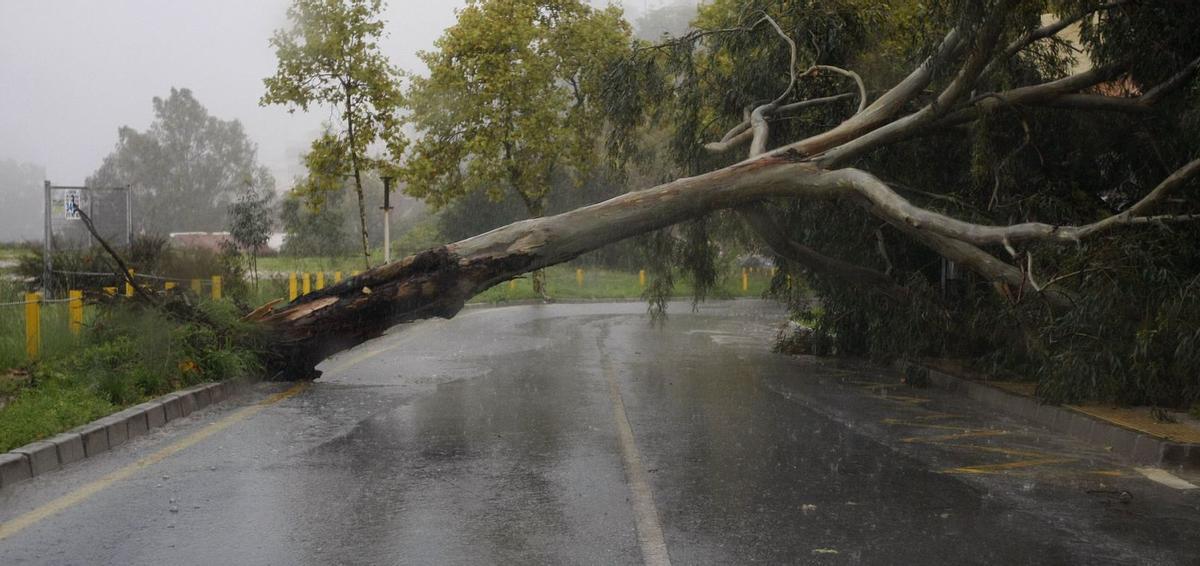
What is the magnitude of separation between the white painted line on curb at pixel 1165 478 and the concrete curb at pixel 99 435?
7.92 meters

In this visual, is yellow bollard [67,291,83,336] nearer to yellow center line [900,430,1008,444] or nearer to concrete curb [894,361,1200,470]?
yellow center line [900,430,1008,444]

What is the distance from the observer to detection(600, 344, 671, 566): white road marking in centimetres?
557

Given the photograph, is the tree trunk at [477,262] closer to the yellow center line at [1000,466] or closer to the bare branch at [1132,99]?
the bare branch at [1132,99]

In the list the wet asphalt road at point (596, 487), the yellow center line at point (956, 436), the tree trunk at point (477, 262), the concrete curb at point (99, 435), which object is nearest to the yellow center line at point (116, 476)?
the wet asphalt road at point (596, 487)

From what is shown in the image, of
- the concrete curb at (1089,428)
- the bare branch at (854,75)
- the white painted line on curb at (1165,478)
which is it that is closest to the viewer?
the white painted line on curb at (1165,478)

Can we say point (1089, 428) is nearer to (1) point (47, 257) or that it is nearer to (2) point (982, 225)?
(2) point (982, 225)

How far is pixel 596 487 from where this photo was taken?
7219mm

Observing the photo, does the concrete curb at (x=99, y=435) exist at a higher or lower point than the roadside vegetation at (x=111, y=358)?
lower

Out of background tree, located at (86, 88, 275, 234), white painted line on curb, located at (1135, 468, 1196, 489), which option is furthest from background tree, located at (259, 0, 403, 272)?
background tree, located at (86, 88, 275, 234)

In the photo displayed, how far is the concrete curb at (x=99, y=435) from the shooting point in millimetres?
7383

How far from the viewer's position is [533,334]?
21.9 meters

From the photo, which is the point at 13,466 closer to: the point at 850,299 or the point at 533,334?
the point at 850,299

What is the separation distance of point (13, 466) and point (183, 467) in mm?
1091

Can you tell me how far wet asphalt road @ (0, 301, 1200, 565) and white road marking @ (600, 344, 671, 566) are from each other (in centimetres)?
2
